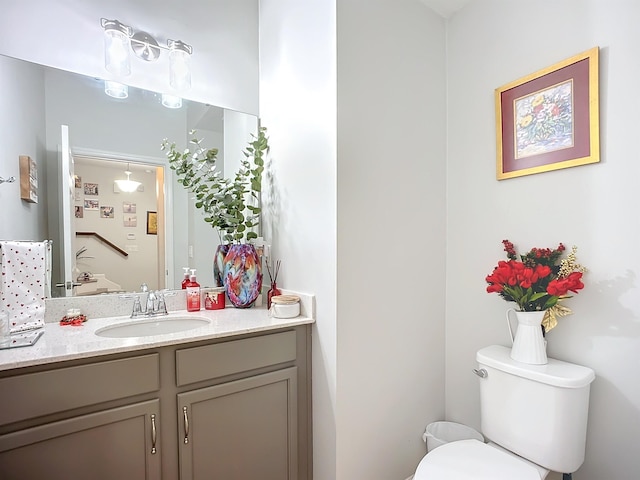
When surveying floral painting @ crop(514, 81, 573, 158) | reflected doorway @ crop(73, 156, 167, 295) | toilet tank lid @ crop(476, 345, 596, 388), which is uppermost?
floral painting @ crop(514, 81, 573, 158)

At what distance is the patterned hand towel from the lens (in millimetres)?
1237

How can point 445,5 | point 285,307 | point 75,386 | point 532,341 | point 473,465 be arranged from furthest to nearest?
point 445,5 → point 285,307 → point 532,341 → point 473,465 → point 75,386

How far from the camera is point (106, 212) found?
1577 mm

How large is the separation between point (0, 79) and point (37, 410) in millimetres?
1239

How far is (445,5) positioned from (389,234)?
1.21 metres

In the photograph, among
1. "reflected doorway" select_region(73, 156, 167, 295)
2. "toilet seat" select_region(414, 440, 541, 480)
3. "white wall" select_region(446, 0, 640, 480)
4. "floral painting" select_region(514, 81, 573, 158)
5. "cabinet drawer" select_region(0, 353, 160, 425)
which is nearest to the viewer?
"cabinet drawer" select_region(0, 353, 160, 425)

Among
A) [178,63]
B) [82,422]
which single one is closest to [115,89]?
[178,63]

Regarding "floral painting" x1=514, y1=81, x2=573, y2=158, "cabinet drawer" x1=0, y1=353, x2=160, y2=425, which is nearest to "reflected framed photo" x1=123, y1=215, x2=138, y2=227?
"cabinet drawer" x1=0, y1=353, x2=160, y2=425

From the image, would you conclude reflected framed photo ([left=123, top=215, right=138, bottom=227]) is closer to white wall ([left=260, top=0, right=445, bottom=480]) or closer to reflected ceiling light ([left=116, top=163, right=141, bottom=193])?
reflected ceiling light ([left=116, top=163, right=141, bottom=193])

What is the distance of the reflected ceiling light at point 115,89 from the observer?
5.04 ft

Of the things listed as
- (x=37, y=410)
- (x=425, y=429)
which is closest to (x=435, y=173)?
(x=425, y=429)

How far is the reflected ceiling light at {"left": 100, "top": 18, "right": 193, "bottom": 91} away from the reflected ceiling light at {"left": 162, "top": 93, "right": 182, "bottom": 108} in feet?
0.16

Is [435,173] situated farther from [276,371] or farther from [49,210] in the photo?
[49,210]

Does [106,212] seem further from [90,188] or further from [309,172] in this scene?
[309,172]
